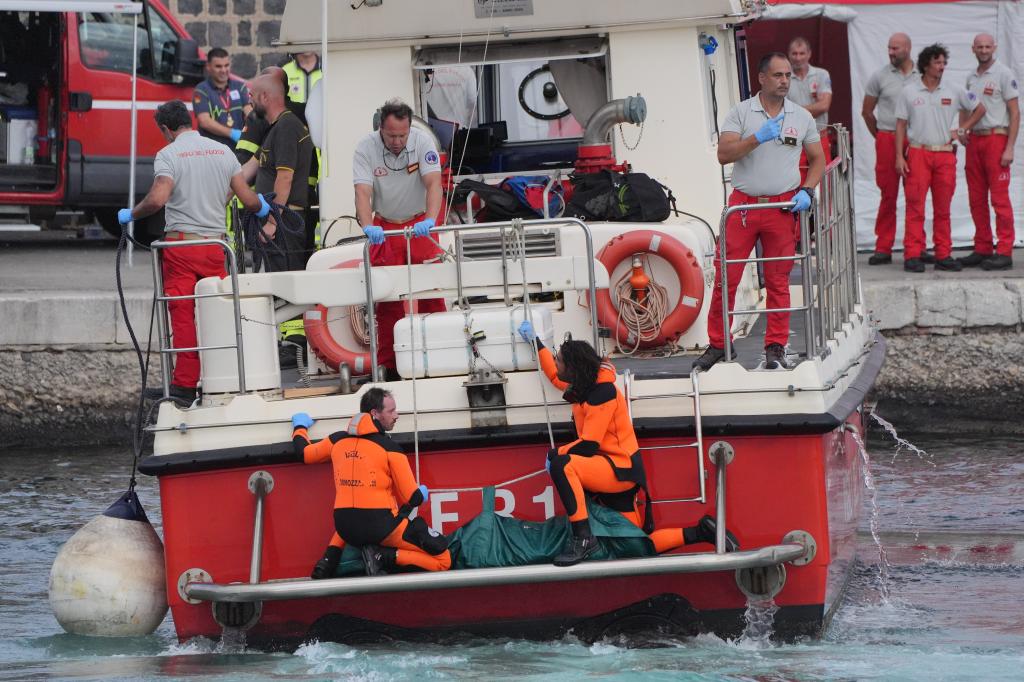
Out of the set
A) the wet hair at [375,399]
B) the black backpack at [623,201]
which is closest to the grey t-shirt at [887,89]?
the black backpack at [623,201]

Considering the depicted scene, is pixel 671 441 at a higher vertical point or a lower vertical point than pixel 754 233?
lower

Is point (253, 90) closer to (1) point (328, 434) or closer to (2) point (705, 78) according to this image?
(2) point (705, 78)

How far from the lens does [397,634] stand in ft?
21.4

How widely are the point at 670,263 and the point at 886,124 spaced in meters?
6.48

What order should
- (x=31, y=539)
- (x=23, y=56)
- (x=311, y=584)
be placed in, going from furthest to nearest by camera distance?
(x=23, y=56)
(x=31, y=539)
(x=311, y=584)

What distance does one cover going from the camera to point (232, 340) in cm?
660

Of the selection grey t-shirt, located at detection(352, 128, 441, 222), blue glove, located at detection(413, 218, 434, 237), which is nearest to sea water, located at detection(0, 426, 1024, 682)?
blue glove, located at detection(413, 218, 434, 237)

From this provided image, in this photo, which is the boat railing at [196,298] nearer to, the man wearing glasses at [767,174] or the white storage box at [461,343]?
the white storage box at [461,343]

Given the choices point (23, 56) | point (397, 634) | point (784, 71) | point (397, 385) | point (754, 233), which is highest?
point (23, 56)

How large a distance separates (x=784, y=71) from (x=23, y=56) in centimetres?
965

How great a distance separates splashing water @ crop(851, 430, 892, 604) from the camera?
26.6 ft

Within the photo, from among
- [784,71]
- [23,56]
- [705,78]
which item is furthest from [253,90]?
[23,56]

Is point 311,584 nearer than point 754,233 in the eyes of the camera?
Yes

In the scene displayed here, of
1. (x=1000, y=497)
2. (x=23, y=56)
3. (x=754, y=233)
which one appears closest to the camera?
(x=754, y=233)
